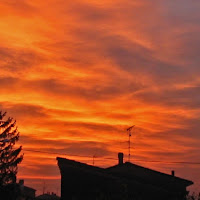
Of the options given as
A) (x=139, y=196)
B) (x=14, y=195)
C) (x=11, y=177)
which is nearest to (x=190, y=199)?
(x=139, y=196)

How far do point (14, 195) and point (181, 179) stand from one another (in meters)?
21.0

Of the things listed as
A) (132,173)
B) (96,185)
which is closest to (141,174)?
(132,173)

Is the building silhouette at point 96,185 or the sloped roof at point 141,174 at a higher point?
the sloped roof at point 141,174

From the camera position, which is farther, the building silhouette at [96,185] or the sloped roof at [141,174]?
the sloped roof at [141,174]

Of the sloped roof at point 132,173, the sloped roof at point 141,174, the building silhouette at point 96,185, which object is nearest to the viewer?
the building silhouette at point 96,185

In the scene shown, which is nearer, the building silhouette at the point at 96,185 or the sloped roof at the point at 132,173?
the building silhouette at the point at 96,185

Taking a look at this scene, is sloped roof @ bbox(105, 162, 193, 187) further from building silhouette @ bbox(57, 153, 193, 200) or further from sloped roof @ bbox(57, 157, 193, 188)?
building silhouette @ bbox(57, 153, 193, 200)

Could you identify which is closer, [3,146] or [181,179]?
[181,179]

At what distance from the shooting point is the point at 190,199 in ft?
116

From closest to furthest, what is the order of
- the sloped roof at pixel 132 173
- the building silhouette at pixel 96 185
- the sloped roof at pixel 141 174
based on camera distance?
the building silhouette at pixel 96 185 < the sloped roof at pixel 132 173 < the sloped roof at pixel 141 174

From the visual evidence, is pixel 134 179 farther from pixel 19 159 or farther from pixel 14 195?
pixel 19 159

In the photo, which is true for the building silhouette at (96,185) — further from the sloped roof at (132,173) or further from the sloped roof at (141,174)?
the sloped roof at (141,174)

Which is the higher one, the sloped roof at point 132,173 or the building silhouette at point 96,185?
the sloped roof at point 132,173

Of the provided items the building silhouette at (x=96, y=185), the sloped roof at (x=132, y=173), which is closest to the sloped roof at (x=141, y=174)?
the sloped roof at (x=132, y=173)
